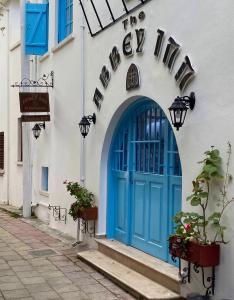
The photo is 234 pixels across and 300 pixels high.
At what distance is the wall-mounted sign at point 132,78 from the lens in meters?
6.66

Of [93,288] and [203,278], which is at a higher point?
[203,278]

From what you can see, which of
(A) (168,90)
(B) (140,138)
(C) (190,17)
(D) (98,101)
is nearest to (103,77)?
(D) (98,101)

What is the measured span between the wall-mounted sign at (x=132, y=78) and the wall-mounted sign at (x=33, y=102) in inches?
151

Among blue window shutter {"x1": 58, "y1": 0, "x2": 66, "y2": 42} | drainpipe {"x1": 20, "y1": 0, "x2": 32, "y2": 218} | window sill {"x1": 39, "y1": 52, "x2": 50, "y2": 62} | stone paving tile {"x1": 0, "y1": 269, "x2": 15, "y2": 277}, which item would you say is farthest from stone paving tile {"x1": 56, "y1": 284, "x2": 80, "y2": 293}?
window sill {"x1": 39, "y1": 52, "x2": 50, "y2": 62}

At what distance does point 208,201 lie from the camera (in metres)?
5.14

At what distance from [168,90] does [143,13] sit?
1313 mm

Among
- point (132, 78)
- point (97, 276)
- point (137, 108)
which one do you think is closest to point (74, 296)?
point (97, 276)

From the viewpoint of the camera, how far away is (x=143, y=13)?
6.48m

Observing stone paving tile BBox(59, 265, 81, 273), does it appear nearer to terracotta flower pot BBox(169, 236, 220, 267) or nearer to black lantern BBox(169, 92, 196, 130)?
terracotta flower pot BBox(169, 236, 220, 267)

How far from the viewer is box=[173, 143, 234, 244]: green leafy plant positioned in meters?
4.87

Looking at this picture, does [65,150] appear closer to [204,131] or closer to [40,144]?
[40,144]

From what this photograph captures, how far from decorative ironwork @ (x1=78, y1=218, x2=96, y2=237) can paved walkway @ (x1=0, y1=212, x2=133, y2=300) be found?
1.37 feet

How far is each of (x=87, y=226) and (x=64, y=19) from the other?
4760mm

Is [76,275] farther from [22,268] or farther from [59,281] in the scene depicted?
[22,268]
